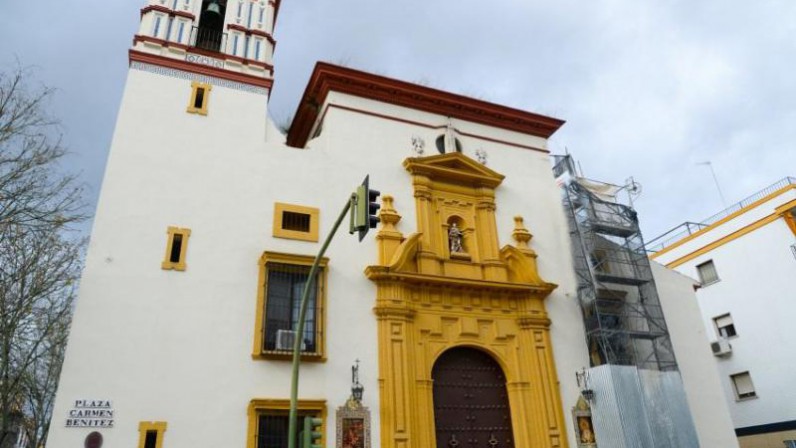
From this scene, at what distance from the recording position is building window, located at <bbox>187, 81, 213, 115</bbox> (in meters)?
15.8

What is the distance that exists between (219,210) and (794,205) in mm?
22539

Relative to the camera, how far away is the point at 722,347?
2588cm

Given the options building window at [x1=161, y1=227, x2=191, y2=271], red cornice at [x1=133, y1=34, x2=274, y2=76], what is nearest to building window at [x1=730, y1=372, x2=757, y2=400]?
red cornice at [x1=133, y1=34, x2=274, y2=76]

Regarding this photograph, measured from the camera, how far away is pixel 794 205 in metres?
24.1

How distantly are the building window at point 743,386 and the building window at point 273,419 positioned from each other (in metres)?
20.8

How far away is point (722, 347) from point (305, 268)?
20.3m

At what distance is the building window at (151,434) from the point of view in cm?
1170

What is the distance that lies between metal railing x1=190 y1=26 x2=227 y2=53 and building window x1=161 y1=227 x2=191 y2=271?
610cm

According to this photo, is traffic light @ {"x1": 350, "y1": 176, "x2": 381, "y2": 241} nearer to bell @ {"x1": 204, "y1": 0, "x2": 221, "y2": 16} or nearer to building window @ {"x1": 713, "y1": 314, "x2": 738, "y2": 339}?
bell @ {"x1": 204, "y1": 0, "x2": 221, "y2": 16}

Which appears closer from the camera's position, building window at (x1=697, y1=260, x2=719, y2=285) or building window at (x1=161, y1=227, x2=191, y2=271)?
building window at (x1=161, y1=227, x2=191, y2=271)

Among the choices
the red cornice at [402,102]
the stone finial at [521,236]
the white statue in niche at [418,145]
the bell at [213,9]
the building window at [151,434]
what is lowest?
the building window at [151,434]

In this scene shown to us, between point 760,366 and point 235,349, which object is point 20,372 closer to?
point 235,349

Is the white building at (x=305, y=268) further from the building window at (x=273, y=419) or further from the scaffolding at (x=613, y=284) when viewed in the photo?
the scaffolding at (x=613, y=284)

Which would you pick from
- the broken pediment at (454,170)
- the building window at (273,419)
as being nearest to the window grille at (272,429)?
the building window at (273,419)
